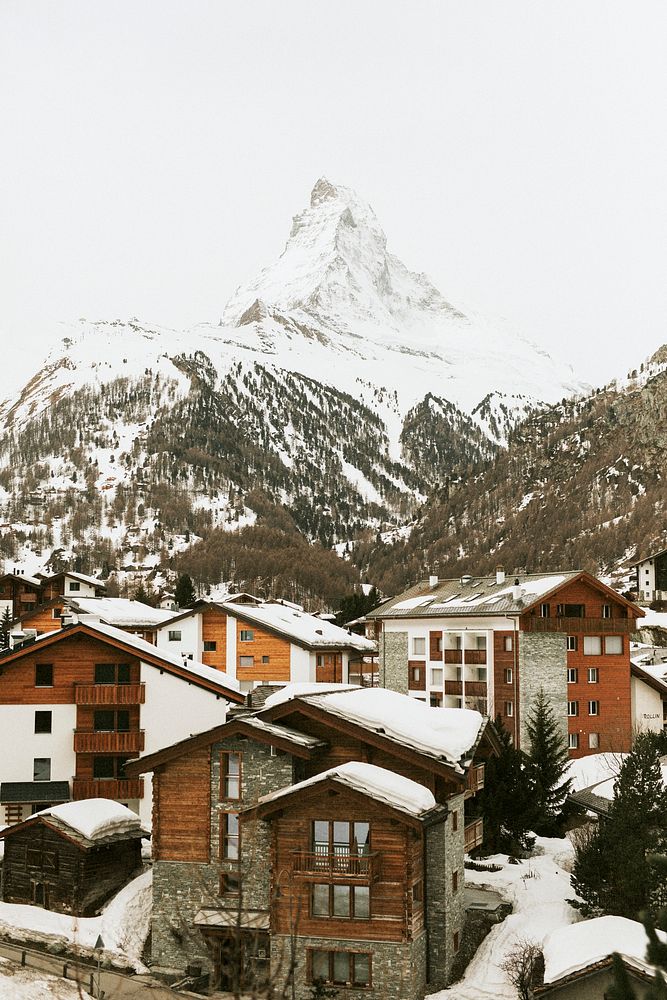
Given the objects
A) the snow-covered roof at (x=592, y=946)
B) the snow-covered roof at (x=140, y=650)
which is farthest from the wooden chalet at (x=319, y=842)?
the snow-covered roof at (x=140, y=650)

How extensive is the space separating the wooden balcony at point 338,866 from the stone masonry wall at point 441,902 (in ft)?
7.32

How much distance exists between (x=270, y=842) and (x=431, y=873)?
4.34m

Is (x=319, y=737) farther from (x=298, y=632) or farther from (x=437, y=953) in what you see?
(x=298, y=632)

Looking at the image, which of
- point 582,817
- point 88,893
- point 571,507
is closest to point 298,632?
point 582,817

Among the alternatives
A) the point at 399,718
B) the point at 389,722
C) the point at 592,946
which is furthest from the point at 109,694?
the point at 592,946

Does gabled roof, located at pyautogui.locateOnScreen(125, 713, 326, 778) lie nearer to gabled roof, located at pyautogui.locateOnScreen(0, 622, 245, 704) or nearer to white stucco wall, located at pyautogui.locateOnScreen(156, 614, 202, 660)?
gabled roof, located at pyautogui.locateOnScreen(0, 622, 245, 704)

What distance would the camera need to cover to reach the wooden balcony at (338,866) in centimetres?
2545

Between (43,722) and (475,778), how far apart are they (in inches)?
697

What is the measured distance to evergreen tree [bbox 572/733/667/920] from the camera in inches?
1046

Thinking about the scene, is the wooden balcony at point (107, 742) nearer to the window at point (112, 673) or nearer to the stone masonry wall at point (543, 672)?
the window at point (112, 673)

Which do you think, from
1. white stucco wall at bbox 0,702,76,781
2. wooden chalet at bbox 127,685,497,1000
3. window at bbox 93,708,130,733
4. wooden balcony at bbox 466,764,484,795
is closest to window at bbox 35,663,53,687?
white stucco wall at bbox 0,702,76,781

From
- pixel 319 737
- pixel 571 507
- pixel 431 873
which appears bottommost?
pixel 431 873

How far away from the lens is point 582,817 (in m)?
42.1

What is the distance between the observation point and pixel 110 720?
40.9 meters
